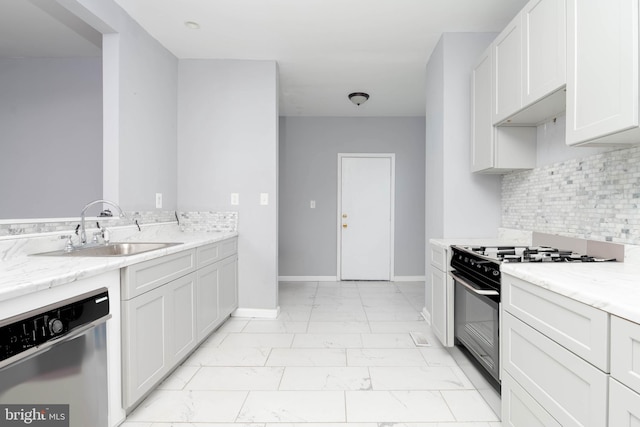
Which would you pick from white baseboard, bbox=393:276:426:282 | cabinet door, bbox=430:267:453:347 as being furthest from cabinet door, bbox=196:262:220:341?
white baseboard, bbox=393:276:426:282

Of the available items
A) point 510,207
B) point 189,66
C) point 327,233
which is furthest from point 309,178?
point 510,207

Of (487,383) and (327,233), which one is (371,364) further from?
(327,233)

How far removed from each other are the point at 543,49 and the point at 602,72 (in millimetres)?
481

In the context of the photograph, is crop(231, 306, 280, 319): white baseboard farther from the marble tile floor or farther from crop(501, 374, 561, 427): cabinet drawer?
crop(501, 374, 561, 427): cabinet drawer

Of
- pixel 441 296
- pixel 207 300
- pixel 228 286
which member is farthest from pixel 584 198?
pixel 228 286

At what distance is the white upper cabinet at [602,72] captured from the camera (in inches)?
45.2

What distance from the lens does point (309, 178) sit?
4.95 meters

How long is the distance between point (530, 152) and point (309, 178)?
3.16m

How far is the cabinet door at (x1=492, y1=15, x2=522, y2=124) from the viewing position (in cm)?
189

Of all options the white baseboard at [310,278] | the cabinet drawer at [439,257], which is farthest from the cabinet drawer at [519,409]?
the white baseboard at [310,278]

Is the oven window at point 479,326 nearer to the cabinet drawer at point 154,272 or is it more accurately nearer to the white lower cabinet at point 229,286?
the cabinet drawer at point 154,272

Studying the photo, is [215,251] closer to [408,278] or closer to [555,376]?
[555,376]

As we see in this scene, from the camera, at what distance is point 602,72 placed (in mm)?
1269

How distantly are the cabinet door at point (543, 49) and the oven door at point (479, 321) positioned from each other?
109 cm
